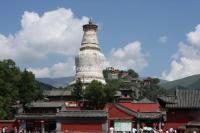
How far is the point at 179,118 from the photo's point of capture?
158 ft

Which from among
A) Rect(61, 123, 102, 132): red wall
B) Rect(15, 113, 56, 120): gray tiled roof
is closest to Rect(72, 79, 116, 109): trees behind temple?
Rect(15, 113, 56, 120): gray tiled roof

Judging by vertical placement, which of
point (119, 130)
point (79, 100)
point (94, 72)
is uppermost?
point (94, 72)

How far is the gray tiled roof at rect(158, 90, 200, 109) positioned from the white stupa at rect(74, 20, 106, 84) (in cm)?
4734

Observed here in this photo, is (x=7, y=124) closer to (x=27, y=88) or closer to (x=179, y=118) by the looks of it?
(x=27, y=88)

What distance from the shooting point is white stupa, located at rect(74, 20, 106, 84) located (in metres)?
96.9

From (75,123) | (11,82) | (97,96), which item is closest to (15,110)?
(11,82)

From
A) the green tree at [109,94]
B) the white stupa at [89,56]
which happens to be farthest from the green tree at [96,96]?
the white stupa at [89,56]

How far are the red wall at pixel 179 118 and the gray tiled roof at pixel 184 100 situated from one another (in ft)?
2.60

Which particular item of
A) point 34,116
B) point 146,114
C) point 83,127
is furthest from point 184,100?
point 34,116

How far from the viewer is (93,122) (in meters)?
51.5

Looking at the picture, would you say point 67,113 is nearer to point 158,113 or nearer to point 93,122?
point 93,122

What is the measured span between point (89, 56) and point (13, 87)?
38588mm

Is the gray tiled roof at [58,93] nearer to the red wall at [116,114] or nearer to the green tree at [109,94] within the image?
the green tree at [109,94]

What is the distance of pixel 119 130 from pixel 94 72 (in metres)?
44.5
